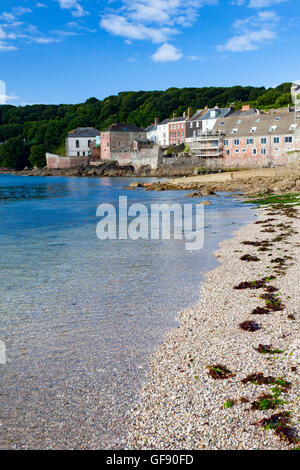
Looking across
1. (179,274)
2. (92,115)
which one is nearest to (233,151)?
(179,274)

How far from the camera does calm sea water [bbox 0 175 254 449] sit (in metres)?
4.71

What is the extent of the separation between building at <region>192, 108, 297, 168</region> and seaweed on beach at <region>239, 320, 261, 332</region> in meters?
50.3

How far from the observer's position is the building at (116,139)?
87.9m

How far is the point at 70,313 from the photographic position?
26.6ft

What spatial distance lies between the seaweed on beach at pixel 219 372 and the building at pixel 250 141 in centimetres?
5207

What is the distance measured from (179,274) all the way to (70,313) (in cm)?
369

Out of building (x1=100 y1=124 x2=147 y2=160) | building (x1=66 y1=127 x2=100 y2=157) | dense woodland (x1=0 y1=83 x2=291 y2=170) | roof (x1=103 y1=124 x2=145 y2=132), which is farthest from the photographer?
dense woodland (x1=0 y1=83 x2=291 y2=170)

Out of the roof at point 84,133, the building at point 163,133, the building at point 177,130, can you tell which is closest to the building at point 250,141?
the building at point 177,130

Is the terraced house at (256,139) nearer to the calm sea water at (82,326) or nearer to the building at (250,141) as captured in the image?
the building at (250,141)

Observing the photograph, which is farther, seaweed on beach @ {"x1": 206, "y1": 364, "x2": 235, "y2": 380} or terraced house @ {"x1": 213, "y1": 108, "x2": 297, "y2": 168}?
terraced house @ {"x1": 213, "y1": 108, "x2": 297, "y2": 168}

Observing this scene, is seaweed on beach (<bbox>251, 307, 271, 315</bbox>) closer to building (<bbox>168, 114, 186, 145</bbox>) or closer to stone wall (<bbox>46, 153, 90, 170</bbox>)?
building (<bbox>168, 114, 186, 145</bbox>)

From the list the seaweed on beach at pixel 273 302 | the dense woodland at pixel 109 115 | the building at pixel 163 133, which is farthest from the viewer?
the dense woodland at pixel 109 115

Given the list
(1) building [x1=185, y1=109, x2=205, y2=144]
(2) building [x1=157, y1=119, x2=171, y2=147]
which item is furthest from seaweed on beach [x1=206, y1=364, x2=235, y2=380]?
(2) building [x1=157, y1=119, x2=171, y2=147]

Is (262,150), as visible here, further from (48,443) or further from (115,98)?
(115,98)
